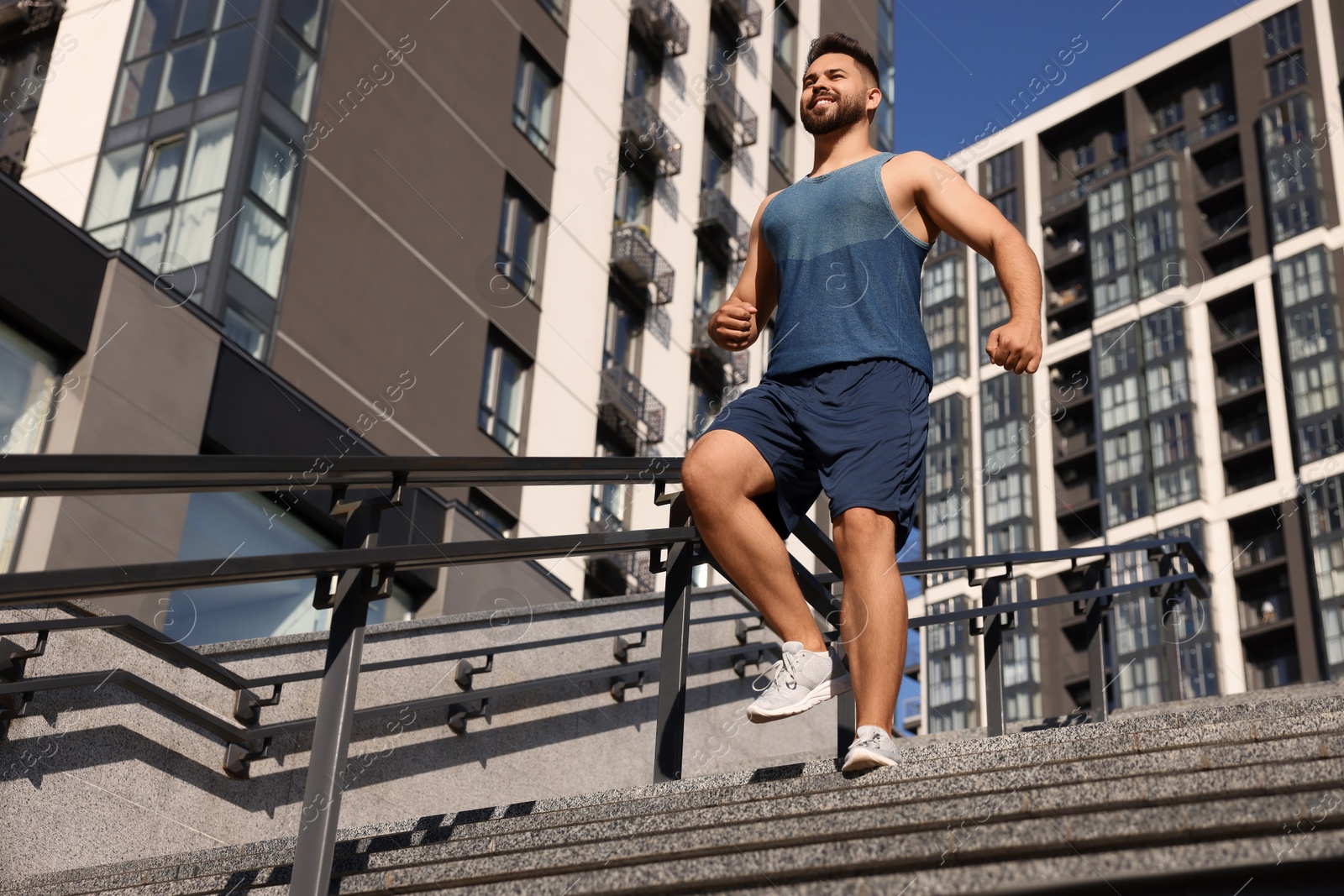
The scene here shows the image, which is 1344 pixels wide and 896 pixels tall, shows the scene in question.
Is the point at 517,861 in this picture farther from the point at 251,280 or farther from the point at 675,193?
the point at 675,193

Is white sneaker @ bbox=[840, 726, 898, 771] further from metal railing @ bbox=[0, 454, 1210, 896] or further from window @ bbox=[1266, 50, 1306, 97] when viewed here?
window @ bbox=[1266, 50, 1306, 97]

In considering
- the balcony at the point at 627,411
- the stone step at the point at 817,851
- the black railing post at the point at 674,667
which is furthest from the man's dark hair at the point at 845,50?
the balcony at the point at 627,411

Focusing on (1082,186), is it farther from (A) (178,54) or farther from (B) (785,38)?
(A) (178,54)

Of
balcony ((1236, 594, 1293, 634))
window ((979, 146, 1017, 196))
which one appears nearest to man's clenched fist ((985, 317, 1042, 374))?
balcony ((1236, 594, 1293, 634))

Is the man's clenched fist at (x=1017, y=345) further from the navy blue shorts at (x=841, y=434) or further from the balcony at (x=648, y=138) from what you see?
the balcony at (x=648, y=138)

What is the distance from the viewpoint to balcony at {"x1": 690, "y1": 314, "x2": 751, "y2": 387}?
28.8 metres

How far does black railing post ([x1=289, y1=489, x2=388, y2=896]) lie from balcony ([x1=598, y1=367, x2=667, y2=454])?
2113 centimetres

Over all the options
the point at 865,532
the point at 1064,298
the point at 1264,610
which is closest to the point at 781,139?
the point at 865,532

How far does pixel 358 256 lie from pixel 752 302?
50.3 feet

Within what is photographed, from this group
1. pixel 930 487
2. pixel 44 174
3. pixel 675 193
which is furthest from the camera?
pixel 930 487

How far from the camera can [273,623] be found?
13.7 m

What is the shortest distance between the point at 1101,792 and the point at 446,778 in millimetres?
5443

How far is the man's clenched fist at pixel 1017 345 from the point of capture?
13.0ft

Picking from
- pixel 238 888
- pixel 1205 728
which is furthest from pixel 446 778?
pixel 1205 728
